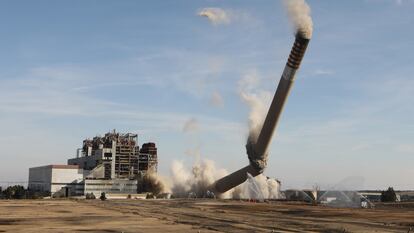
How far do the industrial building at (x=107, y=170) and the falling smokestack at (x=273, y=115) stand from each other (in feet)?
179

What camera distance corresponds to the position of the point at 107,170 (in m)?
163

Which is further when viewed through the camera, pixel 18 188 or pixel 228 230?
pixel 18 188

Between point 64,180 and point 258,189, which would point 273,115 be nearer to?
point 258,189

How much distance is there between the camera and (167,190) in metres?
151

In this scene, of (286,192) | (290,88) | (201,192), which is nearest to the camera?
(290,88)

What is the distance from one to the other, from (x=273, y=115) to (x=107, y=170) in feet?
294

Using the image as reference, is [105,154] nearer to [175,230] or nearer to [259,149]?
[259,149]

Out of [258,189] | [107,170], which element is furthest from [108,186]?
[258,189]

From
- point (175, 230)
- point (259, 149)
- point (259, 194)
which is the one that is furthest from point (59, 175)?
point (175, 230)

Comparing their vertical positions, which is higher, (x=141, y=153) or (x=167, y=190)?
(x=141, y=153)

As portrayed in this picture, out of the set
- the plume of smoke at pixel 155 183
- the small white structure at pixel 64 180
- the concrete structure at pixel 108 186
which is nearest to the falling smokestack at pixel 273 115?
the plume of smoke at pixel 155 183

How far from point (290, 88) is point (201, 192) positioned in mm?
60840

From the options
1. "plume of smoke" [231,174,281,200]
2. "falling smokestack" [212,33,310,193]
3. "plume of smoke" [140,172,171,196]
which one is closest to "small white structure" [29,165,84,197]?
"plume of smoke" [140,172,171,196]

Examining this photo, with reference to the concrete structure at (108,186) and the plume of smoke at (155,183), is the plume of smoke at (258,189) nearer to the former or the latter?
the plume of smoke at (155,183)
